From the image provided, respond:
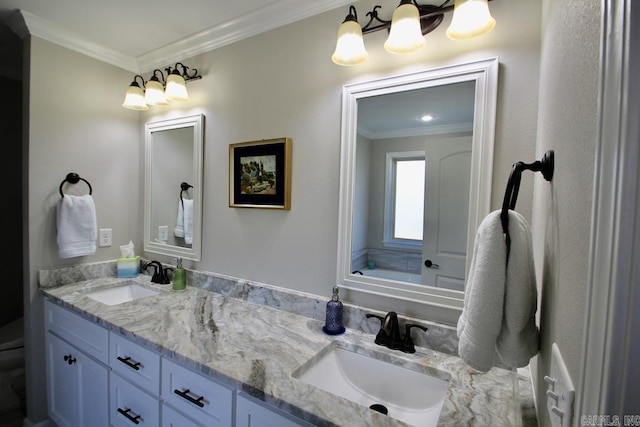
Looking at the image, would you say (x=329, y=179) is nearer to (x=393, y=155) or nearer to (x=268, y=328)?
(x=393, y=155)

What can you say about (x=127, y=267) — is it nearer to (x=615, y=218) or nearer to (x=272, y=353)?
(x=272, y=353)

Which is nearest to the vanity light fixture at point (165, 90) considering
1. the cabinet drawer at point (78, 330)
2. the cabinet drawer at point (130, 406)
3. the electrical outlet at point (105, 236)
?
the electrical outlet at point (105, 236)

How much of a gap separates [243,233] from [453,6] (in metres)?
1.43

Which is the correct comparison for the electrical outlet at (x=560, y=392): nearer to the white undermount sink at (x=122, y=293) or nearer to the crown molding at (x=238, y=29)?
the crown molding at (x=238, y=29)

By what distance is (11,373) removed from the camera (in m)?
1.96

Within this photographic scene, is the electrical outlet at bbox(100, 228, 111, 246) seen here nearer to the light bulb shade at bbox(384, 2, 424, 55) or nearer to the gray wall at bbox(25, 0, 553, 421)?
the gray wall at bbox(25, 0, 553, 421)

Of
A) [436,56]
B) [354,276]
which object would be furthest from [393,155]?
[354,276]

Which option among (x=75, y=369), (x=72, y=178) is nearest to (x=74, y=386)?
(x=75, y=369)

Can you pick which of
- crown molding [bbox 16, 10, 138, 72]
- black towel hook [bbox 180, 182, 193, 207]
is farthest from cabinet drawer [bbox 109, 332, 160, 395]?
crown molding [bbox 16, 10, 138, 72]

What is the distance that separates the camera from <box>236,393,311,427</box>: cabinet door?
2.82ft

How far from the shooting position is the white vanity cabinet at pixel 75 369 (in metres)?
1.45

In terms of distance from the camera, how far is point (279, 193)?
1.54 m

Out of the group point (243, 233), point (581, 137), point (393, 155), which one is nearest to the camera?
point (581, 137)

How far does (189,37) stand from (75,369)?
6.64ft
